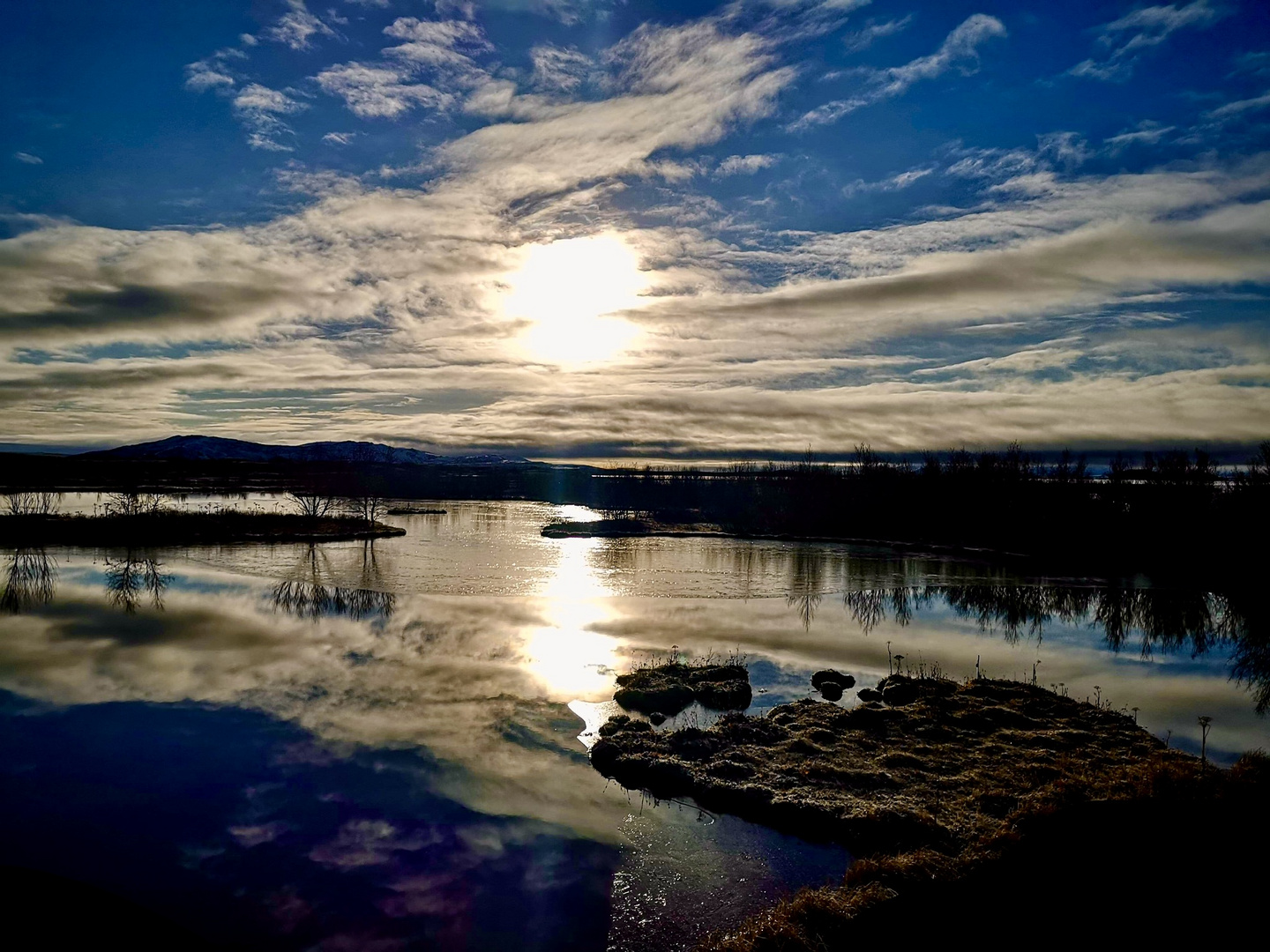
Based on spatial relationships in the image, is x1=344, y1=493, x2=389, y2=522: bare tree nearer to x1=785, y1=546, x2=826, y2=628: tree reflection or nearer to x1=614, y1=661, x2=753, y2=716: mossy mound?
x1=785, y1=546, x2=826, y2=628: tree reflection

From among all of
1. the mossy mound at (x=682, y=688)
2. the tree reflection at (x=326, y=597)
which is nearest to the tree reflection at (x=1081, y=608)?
the mossy mound at (x=682, y=688)

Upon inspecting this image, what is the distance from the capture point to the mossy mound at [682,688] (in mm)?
17922

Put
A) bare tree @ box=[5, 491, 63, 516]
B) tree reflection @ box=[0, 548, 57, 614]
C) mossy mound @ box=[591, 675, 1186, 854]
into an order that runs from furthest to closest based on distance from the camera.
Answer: bare tree @ box=[5, 491, 63, 516] < tree reflection @ box=[0, 548, 57, 614] < mossy mound @ box=[591, 675, 1186, 854]

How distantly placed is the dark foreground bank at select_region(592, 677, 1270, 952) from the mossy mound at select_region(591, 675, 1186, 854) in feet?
0.13

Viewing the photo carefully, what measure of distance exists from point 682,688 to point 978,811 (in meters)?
7.79

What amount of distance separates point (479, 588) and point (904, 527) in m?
55.8

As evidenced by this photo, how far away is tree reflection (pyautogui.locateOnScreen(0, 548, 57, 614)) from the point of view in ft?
96.5

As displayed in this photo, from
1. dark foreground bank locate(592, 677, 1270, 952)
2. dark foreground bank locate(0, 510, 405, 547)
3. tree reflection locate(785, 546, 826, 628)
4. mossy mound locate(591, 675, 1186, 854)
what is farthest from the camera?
dark foreground bank locate(0, 510, 405, 547)

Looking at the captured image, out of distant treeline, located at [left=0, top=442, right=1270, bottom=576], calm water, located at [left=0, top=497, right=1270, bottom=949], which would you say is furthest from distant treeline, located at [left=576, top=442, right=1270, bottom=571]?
calm water, located at [left=0, top=497, right=1270, bottom=949]

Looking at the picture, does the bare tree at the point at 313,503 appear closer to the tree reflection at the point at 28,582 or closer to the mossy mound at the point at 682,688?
the tree reflection at the point at 28,582

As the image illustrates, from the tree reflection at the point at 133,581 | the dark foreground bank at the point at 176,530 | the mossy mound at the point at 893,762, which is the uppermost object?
the dark foreground bank at the point at 176,530

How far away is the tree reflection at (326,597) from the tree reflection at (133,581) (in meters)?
4.75

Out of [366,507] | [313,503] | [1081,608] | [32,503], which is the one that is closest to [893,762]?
[1081,608]

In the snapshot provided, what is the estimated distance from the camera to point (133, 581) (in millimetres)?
35281
